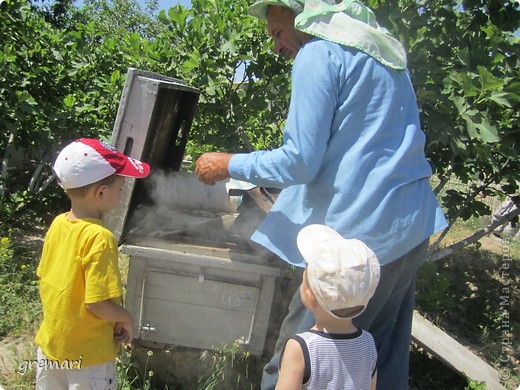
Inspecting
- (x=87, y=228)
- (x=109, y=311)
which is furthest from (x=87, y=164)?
(x=109, y=311)

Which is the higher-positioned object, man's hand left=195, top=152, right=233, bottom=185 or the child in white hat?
man's hand left=195, top=152, right=233, bottom=185

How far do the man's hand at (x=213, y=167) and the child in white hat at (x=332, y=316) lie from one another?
1.72 ft

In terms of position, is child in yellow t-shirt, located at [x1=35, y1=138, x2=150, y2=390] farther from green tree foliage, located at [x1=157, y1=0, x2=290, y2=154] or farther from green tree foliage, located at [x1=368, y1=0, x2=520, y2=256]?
green tree foliage, located at [x1=368, y1=0, x2=520, y2=256]

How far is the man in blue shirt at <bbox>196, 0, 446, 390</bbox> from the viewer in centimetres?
192

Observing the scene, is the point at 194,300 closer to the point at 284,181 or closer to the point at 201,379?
the point at 201,379

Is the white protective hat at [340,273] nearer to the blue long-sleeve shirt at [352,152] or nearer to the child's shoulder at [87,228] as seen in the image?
the blue long-sleeve shirt at [352,152]

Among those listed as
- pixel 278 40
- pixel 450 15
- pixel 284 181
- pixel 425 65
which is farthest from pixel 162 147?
pixel 450 15

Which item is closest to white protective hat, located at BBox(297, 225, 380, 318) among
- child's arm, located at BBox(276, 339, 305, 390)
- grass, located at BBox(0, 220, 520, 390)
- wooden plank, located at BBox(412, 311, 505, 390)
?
child's arm, located at BBox(276, 339, 305, 390)

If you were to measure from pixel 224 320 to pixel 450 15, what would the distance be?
258cm

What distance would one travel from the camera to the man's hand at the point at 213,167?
7.18ft

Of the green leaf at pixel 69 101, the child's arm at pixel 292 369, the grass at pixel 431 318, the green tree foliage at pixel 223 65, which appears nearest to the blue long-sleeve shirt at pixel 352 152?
the child's arm at pixel 292 369

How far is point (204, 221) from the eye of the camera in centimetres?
295

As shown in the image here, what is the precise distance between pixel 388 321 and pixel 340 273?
2.44 ft

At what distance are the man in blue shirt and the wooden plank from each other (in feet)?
3.58
